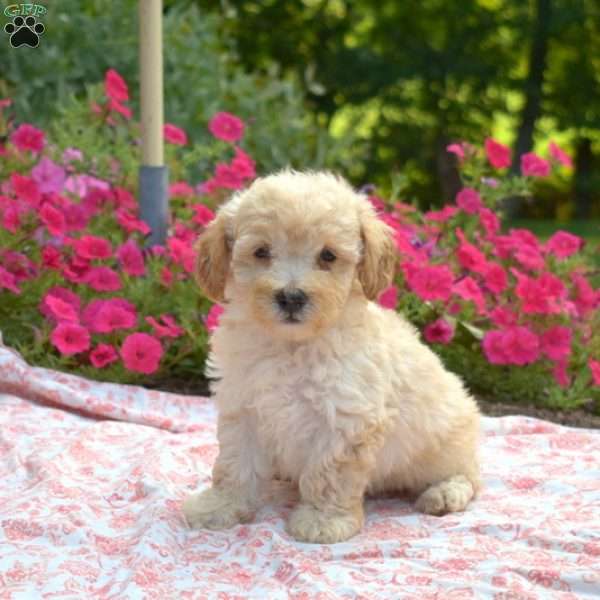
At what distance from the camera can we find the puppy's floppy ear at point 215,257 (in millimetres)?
3555

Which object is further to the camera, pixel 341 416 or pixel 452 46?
pixel 452 46

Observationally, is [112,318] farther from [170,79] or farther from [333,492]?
[170,79]

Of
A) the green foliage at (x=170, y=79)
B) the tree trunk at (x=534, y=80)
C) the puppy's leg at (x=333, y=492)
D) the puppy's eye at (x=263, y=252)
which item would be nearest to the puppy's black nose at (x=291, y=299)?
the puppy's eye at (x=263, y=252)

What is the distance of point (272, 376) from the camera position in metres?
3.52

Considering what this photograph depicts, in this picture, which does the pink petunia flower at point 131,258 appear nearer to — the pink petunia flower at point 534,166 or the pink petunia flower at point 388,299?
the pink petunia flower at point 388,299

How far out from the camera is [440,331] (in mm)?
5320

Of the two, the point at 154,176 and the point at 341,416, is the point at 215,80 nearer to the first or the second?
the point at 154,176

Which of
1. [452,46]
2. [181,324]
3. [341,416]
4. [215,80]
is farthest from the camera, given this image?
[452,46]

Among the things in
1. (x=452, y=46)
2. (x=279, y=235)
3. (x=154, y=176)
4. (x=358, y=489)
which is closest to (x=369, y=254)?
(x=279, y=235)

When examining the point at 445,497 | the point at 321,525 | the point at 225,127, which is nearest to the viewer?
the point at 321,525

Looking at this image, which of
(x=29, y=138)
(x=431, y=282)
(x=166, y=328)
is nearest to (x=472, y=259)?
(x=431, y=282)

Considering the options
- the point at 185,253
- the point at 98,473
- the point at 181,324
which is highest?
the point at 185,253

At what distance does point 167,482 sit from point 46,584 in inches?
35.2

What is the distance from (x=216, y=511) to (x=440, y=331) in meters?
2.01
